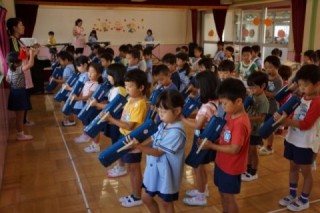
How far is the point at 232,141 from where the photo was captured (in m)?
1.78

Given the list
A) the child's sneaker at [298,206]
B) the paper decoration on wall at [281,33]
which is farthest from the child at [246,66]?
the paper decoration on wall at [281,33]

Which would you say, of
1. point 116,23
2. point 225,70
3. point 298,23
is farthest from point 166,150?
point 116,23

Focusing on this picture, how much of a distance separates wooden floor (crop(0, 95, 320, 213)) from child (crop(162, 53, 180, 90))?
1.23 m

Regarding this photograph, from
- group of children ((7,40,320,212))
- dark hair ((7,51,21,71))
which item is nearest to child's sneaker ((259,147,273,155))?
group of children ((7,40,320,212))

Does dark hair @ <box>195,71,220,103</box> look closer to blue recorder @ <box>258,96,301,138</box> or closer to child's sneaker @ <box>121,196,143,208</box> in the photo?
blue recorder @ <box>258,96,301,138</box>

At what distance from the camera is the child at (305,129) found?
215 cm

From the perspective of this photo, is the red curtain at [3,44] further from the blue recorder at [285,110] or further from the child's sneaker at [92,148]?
the blue recorder at [285,110]

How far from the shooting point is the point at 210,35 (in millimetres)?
11477

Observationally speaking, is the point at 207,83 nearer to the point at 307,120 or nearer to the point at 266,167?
the point at 307,120

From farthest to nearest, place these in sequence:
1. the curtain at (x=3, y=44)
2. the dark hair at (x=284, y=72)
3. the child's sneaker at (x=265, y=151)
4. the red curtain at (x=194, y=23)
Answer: the red curtain at (x=194, y=23) < the curtain at (x=3, y=44) < the dark hair at (x=284, y=72) < the child's sneaker at (x=265, y=151)

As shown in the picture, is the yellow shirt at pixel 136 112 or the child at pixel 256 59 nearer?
the yellow shirt at pixel 136 112

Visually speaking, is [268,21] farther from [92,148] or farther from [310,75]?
[310,75]

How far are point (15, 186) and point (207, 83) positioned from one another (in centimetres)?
200

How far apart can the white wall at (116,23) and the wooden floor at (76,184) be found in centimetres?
726
